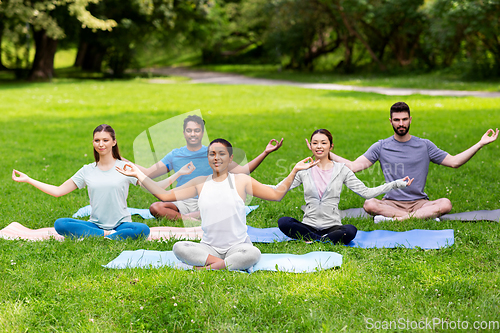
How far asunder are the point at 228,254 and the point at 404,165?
2909 mm

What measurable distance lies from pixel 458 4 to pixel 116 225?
2234 centimetres

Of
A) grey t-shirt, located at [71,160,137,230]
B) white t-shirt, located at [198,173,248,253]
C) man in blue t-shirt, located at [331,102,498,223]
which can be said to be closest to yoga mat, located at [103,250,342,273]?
white t-shirt, located at [198,173,248,253]

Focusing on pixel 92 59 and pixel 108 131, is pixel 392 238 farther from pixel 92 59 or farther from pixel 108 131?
pixel 92 59

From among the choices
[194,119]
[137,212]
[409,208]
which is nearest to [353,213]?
[409,208]

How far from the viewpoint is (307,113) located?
51.6 feet

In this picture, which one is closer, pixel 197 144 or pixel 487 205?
pixel 197 144

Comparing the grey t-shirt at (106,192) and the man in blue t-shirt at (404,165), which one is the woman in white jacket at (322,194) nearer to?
the man in blue t-shirt at (404,165)

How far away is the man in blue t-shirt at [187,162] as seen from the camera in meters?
5.43

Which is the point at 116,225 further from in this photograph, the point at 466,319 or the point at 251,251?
the point at 466,319

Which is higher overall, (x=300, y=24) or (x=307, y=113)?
(x=300, y=24)

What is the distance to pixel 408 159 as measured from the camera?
6.21 metres

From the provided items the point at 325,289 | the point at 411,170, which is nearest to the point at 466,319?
the point at 325,289

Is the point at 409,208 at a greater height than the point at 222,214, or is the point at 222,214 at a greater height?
the point at 222,214

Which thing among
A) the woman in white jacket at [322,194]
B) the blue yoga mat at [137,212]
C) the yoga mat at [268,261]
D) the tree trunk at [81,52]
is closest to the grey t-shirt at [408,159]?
the woman in white jacket at [322,194]
